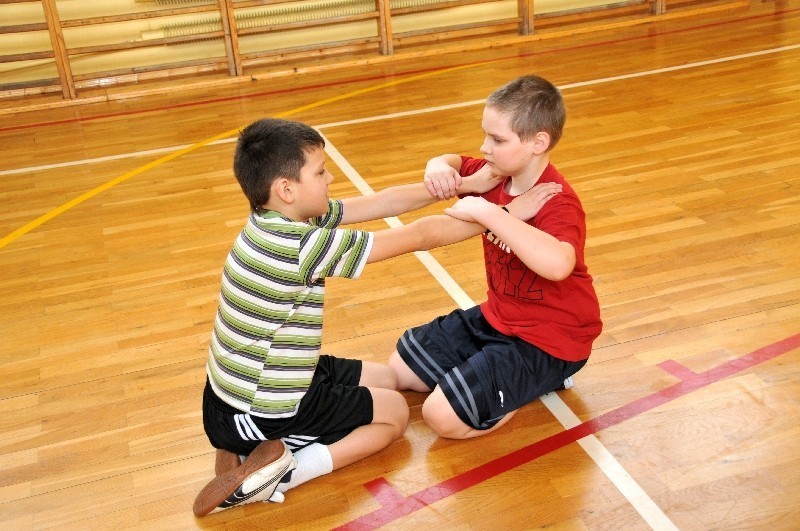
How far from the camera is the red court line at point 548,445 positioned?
217 centimetres

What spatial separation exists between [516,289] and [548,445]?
434 millimetres

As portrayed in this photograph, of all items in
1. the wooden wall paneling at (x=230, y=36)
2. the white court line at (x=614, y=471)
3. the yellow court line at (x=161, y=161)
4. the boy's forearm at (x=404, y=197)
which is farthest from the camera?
the wooden wall paneling at (x=230, y=36)

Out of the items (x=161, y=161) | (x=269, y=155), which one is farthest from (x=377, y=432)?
(x=161, y=161)

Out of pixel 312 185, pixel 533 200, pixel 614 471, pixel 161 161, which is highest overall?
pixel 312 185

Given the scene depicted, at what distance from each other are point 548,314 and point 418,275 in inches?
43.2

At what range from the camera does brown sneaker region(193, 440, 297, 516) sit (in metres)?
2.17

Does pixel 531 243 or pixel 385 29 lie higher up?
pixel 531 243

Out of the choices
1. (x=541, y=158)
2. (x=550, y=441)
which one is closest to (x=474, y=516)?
(x=550, y=441)

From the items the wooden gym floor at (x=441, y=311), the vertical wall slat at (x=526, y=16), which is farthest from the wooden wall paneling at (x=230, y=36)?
the vertical wall slat at (x=526, y=16)

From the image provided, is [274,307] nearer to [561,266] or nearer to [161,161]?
[561,266]

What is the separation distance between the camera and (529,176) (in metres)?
2.39

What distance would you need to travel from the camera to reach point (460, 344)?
8.59ft

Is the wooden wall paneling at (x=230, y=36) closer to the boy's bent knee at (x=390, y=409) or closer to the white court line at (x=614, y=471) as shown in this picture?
the white court line at (x=614, y=471)

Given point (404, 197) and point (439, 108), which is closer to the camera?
point (404, 197)
